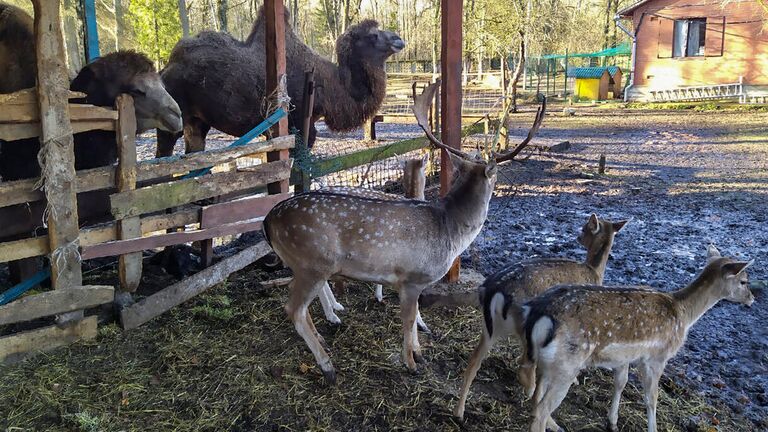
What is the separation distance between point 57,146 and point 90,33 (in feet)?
13.7

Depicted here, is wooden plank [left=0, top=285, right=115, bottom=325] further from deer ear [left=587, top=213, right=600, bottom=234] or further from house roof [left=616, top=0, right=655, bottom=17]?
house roof [left=616, top=0, right=655, bottom=17]

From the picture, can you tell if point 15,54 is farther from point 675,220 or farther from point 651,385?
point 675,220

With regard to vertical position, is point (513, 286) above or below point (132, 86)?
below

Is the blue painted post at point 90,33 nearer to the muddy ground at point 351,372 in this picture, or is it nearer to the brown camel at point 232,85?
the brown camel at point 232,85

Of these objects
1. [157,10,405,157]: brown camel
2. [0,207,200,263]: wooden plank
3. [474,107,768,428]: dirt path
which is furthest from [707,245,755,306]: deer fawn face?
[157,10,405,157]: brown camel

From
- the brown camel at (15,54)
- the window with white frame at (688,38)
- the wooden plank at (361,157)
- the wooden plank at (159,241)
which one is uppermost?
the window with white frame at (688,38)

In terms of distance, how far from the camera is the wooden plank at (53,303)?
420 centimetres

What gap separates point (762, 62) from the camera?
2511 cm

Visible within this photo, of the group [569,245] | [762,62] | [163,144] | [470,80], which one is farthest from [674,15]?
[163,144]

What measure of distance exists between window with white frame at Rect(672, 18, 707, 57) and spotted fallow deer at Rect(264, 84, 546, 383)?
2631 centimetres

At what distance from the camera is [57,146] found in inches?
171

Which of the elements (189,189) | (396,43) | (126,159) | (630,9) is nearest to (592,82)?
(630,9)

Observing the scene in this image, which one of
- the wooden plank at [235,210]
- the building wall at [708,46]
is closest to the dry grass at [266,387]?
the wooden plank at [235,210]

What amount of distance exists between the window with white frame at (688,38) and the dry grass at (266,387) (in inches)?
1036
